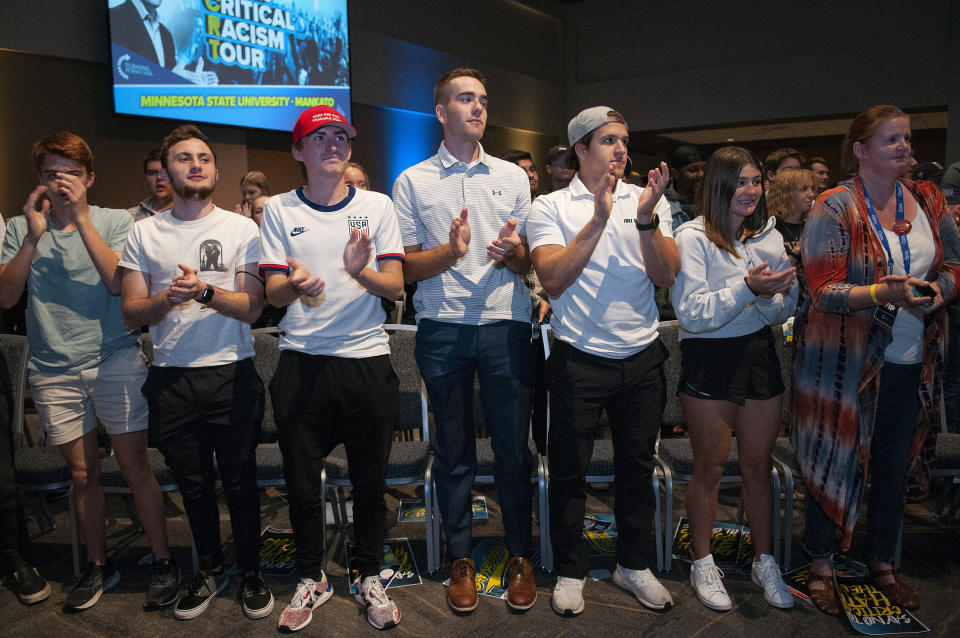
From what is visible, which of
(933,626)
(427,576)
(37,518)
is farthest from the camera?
(37,518)

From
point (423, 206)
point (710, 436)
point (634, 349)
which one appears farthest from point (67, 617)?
point (710, 436)

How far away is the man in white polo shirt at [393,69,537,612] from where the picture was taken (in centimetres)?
248

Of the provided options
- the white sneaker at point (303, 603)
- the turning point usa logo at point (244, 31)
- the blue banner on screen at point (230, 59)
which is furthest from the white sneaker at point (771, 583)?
the turning point usa logo at point (244, 31)

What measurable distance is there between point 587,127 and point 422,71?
6458 millimetres

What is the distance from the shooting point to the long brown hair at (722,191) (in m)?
2.44

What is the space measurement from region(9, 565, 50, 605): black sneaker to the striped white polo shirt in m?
1.93

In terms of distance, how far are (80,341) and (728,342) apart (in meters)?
2.52

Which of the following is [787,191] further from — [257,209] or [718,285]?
[257,209]

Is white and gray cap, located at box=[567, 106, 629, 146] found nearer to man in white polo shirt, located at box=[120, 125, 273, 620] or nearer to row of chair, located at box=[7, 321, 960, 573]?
row of chair, located at box=[7, 321, 960, 573]

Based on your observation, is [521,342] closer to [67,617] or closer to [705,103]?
[67,617]

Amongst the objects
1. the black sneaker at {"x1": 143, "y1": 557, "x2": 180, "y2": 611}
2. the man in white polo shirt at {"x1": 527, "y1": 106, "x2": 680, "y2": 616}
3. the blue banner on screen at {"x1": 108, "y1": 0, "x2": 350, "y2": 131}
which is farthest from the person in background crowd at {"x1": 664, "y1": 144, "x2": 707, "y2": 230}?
the blue banner on screen at {"x1": 108, "y1": 0, "x2": 350, "y2": 131}

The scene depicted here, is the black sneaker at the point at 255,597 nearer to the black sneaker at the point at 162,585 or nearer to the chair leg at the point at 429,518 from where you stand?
the black sneaker at the point at 162,585

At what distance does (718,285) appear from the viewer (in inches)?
96.7

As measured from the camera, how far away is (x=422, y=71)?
827 cm
